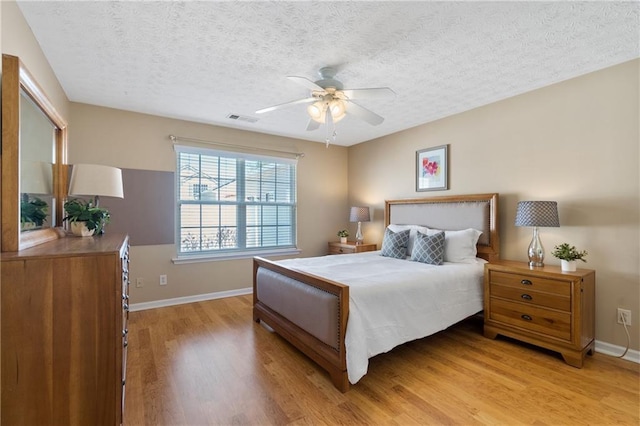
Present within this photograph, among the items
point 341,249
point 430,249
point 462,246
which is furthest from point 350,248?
point 462,246

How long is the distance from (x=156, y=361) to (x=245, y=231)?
7.63ft

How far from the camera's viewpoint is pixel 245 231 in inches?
180

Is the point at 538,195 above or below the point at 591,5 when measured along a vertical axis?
below

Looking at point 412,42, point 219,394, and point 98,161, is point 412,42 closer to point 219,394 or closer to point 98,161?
point 219,394

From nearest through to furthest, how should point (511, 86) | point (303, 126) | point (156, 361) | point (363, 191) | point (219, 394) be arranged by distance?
point (219, 394)
point (156, 361)
point (511, 86)
point (303, 126)
point (363, 191)

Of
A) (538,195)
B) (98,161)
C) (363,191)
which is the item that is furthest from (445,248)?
(98,161)

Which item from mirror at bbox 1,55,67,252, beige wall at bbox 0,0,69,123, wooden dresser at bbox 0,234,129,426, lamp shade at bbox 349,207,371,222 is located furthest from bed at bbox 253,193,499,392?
beige wall at bbox 0,0,69,123

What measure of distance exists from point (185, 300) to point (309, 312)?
7.74ft

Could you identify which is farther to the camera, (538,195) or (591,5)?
(538,195)

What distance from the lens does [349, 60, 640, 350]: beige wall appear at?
2.50 meters

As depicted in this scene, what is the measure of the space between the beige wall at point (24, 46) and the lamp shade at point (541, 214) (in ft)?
12.6

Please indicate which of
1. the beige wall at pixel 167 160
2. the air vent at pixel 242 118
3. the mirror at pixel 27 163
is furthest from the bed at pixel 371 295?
the air vent at pixel 242 118

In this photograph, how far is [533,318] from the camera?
263cm

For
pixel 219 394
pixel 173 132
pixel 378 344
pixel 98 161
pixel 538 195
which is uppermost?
pixel 173 132
